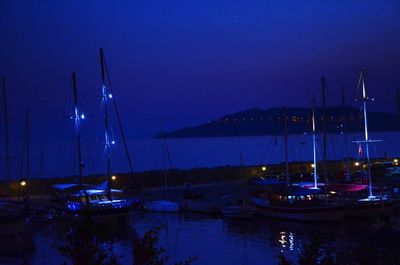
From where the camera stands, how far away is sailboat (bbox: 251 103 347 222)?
33.7 metres

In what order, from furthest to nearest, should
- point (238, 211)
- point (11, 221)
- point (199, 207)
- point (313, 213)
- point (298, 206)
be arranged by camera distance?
point (199, 207)
point (238, 211)
point (298, 206)
point (313, 213)
point (11, 221)

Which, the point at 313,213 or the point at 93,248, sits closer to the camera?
the point at 93,248

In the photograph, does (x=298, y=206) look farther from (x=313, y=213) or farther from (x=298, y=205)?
(x=313, y=213)

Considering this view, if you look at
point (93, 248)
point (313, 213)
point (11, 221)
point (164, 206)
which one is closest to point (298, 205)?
point (313, 213)

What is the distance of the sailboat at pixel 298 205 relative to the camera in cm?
3372

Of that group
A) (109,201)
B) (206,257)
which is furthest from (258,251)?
(109,201)

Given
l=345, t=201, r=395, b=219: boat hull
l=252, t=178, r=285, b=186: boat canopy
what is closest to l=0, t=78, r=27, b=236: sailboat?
l=345, t=201, r=395, b=219: boat hull

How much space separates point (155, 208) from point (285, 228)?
434 inches

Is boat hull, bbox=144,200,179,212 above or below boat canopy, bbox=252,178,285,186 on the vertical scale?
below

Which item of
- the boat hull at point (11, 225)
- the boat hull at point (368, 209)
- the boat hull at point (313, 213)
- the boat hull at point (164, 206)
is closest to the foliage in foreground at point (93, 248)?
the boat hull at point (11, 225)

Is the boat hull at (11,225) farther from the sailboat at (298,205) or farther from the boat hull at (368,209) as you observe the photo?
the boat hull at (368,209)

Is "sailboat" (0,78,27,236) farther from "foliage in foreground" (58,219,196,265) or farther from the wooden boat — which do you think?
"foliage in foreground" (58,219,196,265)

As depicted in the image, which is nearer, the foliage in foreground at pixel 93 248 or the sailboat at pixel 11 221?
the foliage in foreground at pixel 93 248

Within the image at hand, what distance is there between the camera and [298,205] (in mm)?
35094
